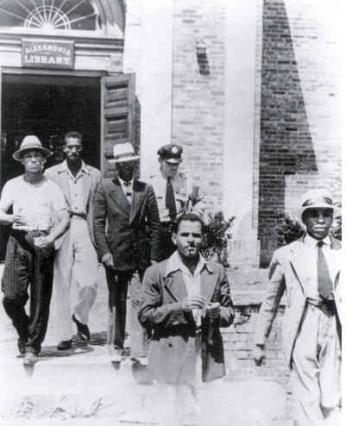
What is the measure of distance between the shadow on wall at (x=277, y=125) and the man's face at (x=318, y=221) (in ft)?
14.6

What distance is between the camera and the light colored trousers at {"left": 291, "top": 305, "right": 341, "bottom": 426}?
405cm

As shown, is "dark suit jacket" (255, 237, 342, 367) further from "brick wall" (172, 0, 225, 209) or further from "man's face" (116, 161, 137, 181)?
"brick wall" (172, 0, 225, 209)

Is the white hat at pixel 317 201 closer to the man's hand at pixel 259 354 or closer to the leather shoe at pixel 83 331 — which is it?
the man's hand at pixel 259 354

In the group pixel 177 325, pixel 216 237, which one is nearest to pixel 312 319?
pixel 177 325

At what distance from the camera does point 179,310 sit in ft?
12.7

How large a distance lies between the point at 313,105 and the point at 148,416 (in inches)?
215

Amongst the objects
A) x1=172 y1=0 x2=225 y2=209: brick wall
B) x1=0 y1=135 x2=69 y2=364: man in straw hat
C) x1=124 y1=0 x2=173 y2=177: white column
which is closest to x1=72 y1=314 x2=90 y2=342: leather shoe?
x1=0 y1=135 x2=69 y2=364: man in straw hat

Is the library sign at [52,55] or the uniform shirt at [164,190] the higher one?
the library sign at [52,55]

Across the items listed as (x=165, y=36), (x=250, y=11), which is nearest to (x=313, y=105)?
(x=250, y=11)

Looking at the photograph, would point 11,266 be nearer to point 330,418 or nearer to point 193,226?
point 193,226

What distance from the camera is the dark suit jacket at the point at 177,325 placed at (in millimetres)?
3900

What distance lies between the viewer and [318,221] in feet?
13.9

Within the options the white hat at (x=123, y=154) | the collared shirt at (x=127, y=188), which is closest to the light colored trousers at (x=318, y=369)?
the collared shirt at (x=127, y=188)

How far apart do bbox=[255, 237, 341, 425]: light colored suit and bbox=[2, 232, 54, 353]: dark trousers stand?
151 cm
